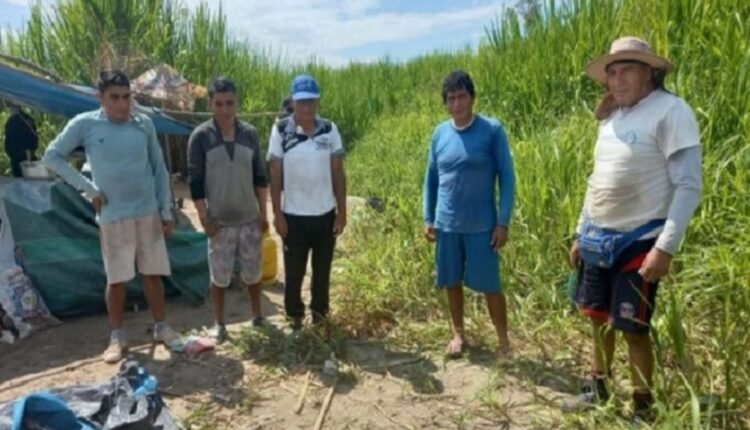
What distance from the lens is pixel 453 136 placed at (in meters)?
3.72

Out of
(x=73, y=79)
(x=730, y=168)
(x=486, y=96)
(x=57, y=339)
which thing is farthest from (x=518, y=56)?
(x=73, y=79)

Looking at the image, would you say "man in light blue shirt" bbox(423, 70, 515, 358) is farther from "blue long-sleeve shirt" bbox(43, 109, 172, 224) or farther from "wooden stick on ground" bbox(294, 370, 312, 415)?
"blue long-sleeve shirt" bbox(43, 109, 172, 224)

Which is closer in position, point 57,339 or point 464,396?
point 464,396

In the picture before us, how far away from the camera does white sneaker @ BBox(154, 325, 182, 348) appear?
4250mm

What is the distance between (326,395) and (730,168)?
3054 millimetres

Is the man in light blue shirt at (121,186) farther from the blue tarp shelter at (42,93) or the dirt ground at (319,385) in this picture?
the blue tarp shelter at (42,93)

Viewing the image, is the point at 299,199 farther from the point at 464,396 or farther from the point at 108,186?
the point at 464,396

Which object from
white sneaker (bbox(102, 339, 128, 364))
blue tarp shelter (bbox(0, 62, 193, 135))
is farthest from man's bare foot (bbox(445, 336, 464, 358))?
blue tarp shelter (bbox(0, 62, 193, 135))

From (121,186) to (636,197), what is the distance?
10.2 feet

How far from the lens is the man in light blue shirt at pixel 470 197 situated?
3633 mm

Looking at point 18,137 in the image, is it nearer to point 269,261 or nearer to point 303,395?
point 269,261

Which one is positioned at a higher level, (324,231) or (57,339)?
(324,231)

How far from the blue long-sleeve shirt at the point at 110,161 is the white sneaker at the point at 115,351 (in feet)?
2.80

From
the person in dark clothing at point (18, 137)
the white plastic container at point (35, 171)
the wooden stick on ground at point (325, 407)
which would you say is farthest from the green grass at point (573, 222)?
the person in dark clothing at point (18, 137)
